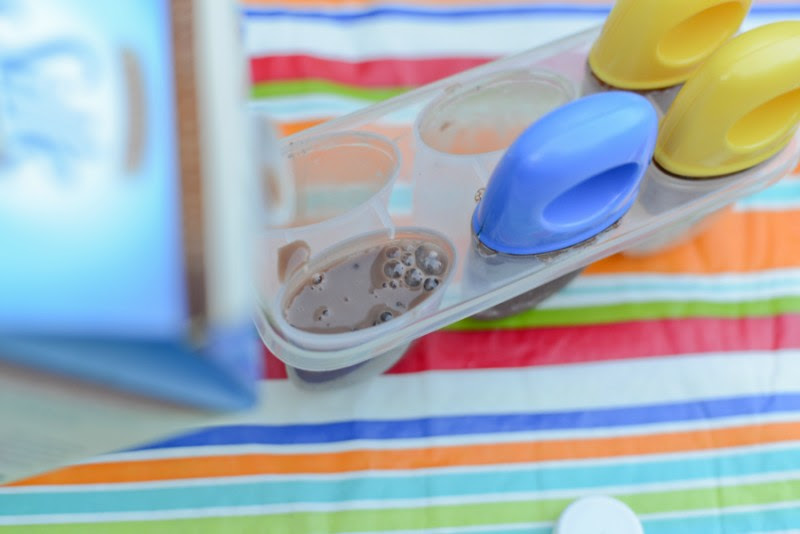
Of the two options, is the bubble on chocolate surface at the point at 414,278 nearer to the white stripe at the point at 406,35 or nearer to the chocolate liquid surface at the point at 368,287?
the chocolate liquid surface at the point at 368,287

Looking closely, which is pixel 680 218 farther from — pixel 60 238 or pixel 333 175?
pixel 60 238

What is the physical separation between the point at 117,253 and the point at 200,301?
26mm

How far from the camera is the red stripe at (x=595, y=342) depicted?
0.47 metres

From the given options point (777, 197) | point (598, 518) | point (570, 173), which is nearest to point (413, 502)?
point (598, 518)

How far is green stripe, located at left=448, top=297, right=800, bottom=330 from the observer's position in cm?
48

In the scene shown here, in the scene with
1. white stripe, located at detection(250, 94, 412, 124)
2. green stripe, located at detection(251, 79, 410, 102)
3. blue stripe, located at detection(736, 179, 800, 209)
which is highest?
green stripe, located at detection(251, 79, 410, 102)

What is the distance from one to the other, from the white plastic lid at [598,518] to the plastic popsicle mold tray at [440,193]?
142 millimetres

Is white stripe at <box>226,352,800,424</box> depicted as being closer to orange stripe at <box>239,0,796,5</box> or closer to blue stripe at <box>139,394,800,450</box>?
blue stripe at <box>139,394,800,450</box>

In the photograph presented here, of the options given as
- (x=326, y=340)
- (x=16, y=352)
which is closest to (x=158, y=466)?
(x=326, y=340)

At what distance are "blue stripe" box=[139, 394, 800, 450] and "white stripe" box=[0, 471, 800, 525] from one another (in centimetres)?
4

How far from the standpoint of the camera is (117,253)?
0.65 ft

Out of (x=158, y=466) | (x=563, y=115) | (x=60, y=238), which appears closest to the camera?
(x=60, y=238)

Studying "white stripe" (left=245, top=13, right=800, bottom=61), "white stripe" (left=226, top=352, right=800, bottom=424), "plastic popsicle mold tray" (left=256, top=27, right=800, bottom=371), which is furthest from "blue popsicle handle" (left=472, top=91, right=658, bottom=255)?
"white stripe" (left=245, top=13, right=800, bottom=61)

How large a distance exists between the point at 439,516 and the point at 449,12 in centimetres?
38
